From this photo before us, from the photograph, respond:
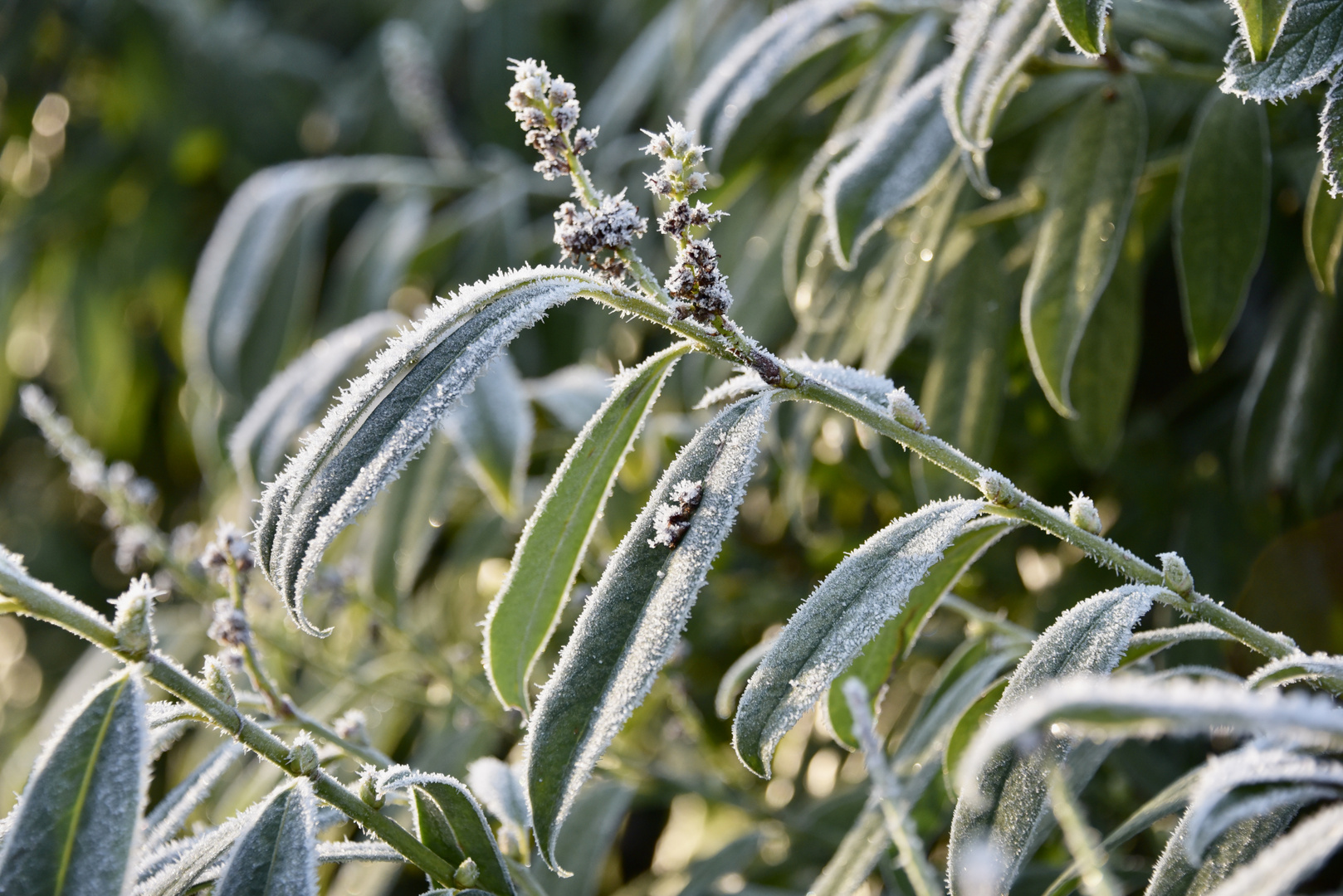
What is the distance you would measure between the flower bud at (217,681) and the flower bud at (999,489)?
0.49 m

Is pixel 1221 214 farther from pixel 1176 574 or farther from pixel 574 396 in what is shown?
pixel 574 396

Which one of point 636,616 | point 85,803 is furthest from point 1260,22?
point 85,803

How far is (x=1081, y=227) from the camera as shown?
1005mm

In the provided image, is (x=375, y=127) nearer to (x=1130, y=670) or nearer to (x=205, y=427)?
(x=205, y=427)

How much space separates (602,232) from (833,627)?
0.92 ft

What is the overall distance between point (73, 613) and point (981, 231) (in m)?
0.95

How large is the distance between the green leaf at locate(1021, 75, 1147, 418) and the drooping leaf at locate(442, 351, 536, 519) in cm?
56

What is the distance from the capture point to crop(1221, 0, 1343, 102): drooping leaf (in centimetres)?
72

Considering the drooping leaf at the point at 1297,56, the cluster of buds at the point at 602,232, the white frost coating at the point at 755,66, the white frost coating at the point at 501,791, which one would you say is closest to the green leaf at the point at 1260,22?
the drooping leaf at the point at 1297,56

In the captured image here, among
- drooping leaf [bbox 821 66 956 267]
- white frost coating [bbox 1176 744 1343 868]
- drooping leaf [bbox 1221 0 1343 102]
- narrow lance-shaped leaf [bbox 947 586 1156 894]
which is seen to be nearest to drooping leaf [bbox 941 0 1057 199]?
drooping leaf [bbox 821 66 956 267]

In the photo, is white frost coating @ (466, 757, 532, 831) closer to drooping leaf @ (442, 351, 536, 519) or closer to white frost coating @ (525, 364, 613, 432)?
drooping leaf @ (442, 351, 536, 519)

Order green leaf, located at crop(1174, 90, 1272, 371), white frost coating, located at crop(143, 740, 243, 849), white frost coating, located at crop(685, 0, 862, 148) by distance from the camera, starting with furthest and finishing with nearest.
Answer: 1. white frost coating, located at crop(685, 0, 862, 148)
2. green leaf, located at crop(1174, 90, 1272, 371)
3. white frost coating, located at crop(143, 740, 243, 849)

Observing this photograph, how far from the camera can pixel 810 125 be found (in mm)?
1576

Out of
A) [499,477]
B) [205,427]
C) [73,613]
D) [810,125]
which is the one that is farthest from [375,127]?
[73,613]
